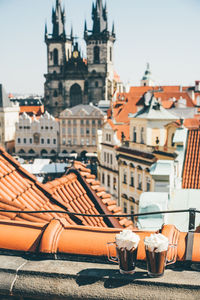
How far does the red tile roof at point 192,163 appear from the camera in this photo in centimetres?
923

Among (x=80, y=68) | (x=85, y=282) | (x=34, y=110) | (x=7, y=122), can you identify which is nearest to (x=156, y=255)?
(x=85, y=282)

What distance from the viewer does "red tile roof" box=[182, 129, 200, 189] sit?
9.23m

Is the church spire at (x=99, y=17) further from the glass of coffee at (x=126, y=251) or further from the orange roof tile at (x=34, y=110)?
the glass of coffee at (x=126, y=251)

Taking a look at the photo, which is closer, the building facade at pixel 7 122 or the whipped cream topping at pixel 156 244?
the whipped cream topping at pixel 156 244

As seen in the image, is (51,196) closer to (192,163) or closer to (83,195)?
(83,195)

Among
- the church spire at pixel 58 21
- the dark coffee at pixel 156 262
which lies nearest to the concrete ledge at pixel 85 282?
the dark coffee at pixel 156 262

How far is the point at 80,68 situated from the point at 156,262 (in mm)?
79575

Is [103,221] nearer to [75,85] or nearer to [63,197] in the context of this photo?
[63,197]

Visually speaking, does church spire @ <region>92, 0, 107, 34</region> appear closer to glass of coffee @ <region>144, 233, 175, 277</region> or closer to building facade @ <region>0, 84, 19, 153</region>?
building facade @ <region>0, 84, 19, 153</region>

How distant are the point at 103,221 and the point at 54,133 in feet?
194

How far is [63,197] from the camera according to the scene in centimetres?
649

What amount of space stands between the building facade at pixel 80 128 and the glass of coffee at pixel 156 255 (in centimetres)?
5996

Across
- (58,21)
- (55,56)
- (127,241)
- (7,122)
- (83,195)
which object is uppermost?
(58,21)

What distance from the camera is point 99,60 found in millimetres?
77375
